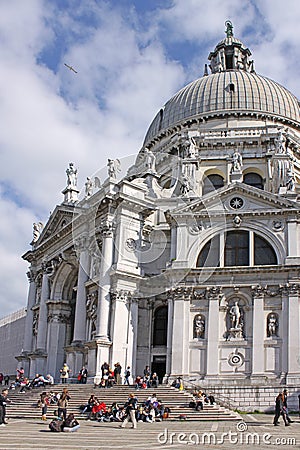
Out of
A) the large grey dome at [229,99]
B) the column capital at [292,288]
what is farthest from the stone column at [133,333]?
the large grey dome at [229,99]

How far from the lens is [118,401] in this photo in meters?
31.7

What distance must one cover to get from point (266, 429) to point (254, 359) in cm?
1321

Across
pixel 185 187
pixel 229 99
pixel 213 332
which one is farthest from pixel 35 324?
pixel 229 99

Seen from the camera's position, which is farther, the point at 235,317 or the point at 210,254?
the point at 210,254

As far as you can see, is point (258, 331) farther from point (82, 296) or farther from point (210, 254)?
point (82, 296)

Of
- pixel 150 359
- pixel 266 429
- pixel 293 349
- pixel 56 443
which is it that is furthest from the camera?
pixel 150 359

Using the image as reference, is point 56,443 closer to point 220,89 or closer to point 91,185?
point 91,185

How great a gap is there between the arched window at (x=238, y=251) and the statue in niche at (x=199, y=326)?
3269mm

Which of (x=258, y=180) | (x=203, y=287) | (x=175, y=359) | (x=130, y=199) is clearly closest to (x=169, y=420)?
(x=175, y=359)

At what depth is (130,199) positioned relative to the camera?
41.8m

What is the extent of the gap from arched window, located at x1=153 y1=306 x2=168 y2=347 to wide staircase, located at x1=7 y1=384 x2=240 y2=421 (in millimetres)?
6665

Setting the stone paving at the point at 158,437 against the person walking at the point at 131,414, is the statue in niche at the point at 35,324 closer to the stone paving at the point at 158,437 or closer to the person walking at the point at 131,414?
the stone paving at the point at 158,437

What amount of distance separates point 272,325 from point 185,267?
6288 millimetres

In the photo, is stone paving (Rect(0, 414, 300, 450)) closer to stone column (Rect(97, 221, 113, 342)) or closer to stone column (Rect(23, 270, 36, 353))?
stone column (Rect(97, 221, 113, 342))
